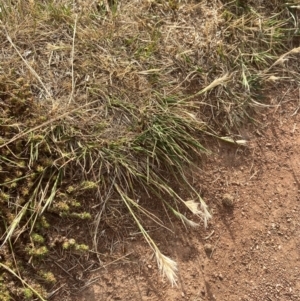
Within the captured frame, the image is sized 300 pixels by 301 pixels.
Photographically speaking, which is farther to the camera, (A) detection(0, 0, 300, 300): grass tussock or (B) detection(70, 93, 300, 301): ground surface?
(B) detection(70, 93, 300, 301): ground surface

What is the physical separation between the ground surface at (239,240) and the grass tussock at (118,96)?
130 mm

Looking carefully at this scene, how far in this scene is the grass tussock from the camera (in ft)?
10.6

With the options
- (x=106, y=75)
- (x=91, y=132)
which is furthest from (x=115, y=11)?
→ (x=91, y=132)

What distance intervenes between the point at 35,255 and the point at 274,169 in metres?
1.74

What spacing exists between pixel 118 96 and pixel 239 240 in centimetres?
127

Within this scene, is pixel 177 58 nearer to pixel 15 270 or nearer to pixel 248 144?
pixel 248 144

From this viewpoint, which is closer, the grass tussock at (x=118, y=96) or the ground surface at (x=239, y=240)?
the grass tussock at (x=118, y=96)

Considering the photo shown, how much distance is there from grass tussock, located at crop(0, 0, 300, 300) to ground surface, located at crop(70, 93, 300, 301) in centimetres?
13

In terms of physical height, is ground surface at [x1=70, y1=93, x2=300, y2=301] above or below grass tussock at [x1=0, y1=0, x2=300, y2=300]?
below

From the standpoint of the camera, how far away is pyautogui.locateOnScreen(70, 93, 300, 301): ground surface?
3359 mm

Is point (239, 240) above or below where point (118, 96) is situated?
below

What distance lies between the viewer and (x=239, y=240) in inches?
140

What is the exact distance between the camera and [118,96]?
3490 mm

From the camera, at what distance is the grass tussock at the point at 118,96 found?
3232mm
